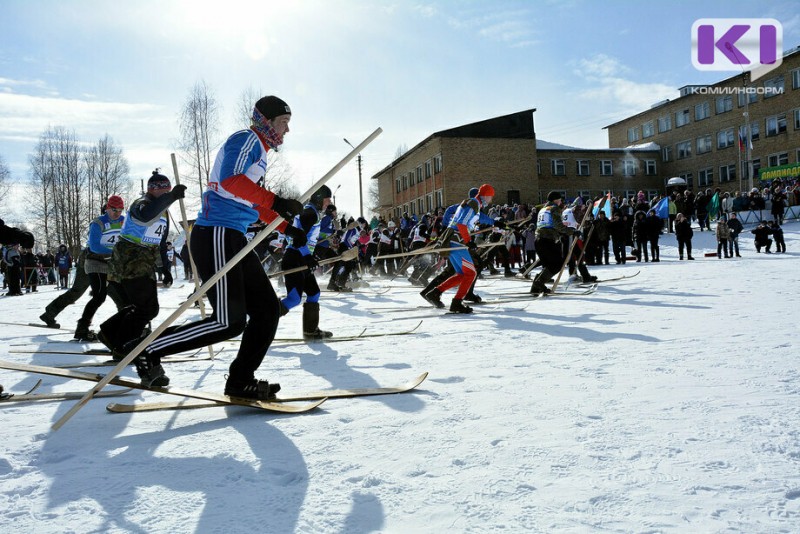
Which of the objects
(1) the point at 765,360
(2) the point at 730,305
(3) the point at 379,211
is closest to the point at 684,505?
(1) the point at 765,360

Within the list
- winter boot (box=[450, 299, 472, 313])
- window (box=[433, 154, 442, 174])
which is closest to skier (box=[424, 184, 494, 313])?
winter boot (box=[450, 299, 472, 313])

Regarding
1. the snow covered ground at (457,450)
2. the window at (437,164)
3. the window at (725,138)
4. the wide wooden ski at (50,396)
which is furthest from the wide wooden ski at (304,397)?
the window at (725,138)

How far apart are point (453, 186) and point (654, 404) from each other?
41.4 meters

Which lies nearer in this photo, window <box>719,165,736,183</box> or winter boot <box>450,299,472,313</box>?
winter boot <box>450,299,472,313</box>

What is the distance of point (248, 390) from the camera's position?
355cm

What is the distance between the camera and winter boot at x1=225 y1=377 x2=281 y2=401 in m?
3.54

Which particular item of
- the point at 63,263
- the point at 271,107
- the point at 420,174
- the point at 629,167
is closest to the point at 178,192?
the point at 271,107

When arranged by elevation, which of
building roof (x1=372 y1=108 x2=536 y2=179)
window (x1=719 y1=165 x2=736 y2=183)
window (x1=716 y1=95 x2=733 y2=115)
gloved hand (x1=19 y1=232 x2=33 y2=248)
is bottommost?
gloved hand (x1=19 y1=232 x2=33 y2=248)

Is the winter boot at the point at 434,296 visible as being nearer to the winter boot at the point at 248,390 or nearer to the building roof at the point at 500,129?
the winter boot at the point at 248,390

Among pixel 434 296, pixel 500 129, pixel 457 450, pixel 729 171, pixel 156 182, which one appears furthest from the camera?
pixel 729 171

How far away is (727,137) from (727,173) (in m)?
2.85

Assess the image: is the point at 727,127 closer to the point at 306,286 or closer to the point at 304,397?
the point at 306,286

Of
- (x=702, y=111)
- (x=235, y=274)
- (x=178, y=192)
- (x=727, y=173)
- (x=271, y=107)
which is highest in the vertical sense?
(x=702, y=111)

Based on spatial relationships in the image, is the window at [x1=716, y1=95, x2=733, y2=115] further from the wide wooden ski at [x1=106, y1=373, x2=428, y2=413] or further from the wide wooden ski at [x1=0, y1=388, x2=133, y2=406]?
the wide wooden ski at [x1=0, y1=388, x2=133, y2=406]
